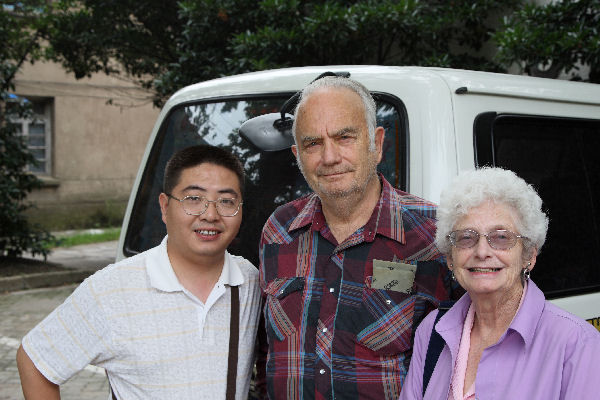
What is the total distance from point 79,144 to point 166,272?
1591cm

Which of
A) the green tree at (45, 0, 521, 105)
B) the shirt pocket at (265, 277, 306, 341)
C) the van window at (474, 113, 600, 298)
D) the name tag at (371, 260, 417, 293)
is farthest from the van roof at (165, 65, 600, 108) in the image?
the green tree at (45, 0, 521, 105)

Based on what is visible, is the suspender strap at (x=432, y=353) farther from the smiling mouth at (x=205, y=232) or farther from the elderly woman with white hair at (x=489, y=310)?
the smiling mouth at (x=205, y=232)

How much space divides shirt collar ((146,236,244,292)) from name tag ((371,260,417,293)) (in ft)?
1.55

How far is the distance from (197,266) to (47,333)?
0.50 m

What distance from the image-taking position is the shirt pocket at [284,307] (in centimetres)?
211

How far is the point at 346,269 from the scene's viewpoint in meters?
2.08

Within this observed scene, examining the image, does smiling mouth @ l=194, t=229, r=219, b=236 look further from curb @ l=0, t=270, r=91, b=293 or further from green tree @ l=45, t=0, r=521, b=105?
curb @ l=0, t=270, r=91, b=293

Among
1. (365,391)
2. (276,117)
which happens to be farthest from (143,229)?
(365,391)

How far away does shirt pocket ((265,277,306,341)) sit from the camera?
6.93 feet

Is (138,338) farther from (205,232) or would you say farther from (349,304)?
(349,304)

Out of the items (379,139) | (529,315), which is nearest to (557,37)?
(379,139)

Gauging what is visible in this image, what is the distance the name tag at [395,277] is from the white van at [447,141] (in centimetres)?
33

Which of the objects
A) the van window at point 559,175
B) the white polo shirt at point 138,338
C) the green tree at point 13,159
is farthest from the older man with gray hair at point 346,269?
the green tree at point 13,159

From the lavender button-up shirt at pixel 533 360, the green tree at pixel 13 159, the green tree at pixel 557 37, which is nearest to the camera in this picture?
the lavender button-up shirt at pixel 533 360
